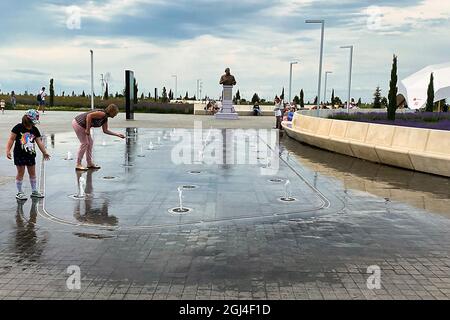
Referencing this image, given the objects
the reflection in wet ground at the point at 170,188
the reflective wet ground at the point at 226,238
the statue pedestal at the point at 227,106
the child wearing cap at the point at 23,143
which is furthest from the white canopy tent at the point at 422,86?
the child wearing cap at the point at 23,143

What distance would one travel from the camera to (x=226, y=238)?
21.7 feet

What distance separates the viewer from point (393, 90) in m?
37.8

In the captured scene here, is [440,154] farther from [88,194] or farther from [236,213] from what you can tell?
[88,194]

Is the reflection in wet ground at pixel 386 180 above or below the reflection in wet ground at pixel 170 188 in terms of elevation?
above

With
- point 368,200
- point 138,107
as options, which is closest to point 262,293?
point 368,200

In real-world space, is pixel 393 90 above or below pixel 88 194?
above

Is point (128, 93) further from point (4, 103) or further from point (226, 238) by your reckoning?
point (226, 238)

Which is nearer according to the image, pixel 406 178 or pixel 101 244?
pixel 101 244

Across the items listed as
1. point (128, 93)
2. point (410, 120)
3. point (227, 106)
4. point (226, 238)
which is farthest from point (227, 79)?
point (226, 238)

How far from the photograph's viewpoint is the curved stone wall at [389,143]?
499 inches

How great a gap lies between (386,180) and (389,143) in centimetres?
321

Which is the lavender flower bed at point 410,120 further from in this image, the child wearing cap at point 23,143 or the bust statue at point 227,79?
the child wearing cap at point 23,143

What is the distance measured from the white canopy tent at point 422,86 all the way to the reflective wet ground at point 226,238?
61.2m
